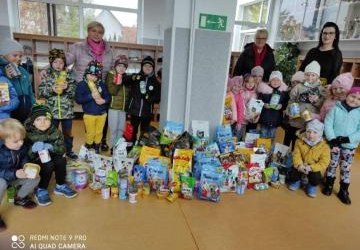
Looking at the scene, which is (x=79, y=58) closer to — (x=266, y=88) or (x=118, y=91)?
(x=118, y=91)

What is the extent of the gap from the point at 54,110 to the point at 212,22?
153 centimetres

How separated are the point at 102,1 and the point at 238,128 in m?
4.52

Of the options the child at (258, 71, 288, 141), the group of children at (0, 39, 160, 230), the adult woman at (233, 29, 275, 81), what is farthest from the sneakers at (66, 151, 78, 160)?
the adult woman at (233, 29, 275, 81)

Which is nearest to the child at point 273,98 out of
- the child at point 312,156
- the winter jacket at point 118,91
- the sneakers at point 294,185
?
the child at point 312,156

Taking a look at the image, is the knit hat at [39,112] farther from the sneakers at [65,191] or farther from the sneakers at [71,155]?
the sneakers at [71,155]

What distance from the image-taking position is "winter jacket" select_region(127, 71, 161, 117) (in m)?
2.56

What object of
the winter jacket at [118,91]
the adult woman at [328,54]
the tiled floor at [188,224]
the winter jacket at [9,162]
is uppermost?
the adult woman at [328,54]

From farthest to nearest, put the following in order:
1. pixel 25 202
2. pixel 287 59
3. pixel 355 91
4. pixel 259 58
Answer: pixel 287 59, pixel 259 58, pixel 355 91, pixel 25 202

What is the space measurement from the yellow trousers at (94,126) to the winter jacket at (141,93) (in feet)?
0.90

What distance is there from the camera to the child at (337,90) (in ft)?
7.41

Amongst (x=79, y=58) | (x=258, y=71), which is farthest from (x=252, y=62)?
(x=79, y=58)

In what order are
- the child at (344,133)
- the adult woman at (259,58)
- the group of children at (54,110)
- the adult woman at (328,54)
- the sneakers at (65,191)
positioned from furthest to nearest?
the adult woman at (259,58), the adult woman at (328,54), the child at (344,133), the sneakers at (65,191), the group of children at (54,110)

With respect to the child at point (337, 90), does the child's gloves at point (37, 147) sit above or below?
below

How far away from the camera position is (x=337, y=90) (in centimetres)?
229
